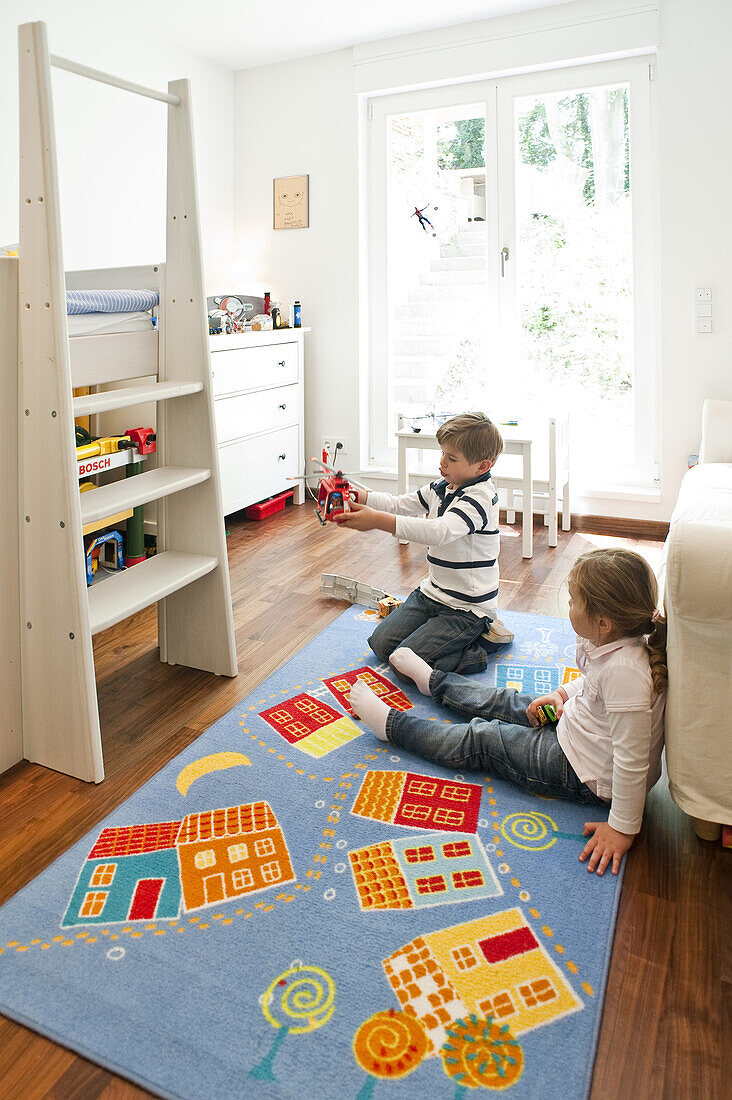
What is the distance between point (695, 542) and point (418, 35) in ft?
11.4

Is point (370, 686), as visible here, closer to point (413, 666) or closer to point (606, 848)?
point (413, 666)

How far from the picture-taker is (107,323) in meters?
1.97

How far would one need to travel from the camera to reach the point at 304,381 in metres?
4.48

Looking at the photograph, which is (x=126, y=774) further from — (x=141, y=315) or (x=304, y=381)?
(x=304, y=381)

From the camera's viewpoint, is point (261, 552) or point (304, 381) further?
point (304, 381)

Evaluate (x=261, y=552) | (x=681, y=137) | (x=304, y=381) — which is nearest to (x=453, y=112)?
(x=681, y=137)

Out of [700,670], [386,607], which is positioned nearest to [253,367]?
[386,607]

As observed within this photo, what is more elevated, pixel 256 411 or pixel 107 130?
pixel 107 130

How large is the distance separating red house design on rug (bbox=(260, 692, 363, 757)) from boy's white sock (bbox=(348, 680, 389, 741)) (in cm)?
6

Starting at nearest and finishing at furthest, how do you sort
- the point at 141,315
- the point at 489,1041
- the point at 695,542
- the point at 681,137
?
the point at 489,1041 < the point at 695,542 < the point at 141,315 < the point at 681,137

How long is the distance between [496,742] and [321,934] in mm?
567

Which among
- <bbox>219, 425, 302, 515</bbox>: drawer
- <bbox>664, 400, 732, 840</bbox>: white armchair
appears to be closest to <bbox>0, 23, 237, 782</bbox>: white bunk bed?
<bbox>664, 400, 732, 840</bbox>: white armchair

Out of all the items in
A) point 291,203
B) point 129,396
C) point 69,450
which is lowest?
point 69,450

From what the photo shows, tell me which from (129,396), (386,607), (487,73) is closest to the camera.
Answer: (129,396)
